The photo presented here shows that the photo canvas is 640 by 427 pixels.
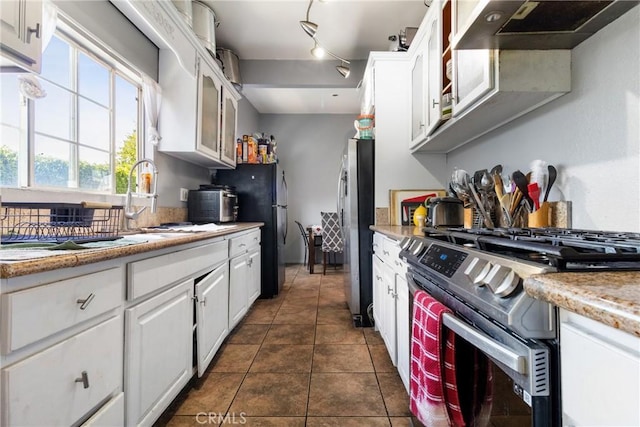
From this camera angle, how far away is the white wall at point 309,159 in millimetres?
5383

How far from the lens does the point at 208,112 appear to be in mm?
2502

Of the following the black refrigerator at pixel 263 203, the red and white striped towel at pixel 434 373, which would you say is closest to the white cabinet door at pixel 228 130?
the black refrigerator at pixel 263 203

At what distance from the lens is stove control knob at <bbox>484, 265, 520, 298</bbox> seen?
1.91 feet

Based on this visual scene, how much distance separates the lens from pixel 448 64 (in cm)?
165

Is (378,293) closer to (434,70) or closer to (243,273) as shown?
(243,273)

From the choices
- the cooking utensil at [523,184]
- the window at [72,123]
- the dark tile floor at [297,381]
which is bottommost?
the dark tile floor at [297,381]

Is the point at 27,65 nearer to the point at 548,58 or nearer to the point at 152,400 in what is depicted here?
the point at 152,400

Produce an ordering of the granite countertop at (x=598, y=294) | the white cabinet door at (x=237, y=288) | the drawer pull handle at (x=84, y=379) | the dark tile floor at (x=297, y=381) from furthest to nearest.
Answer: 1. the white cabinet door at (x=237, y=288)
2. the dark tile floor at (x=297, y=381)
3. the drawer pull handle at (x=84, y=379)
4. the granite countertop at (x=598, y=294)

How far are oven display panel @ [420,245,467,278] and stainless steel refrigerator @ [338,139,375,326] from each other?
55.2 inches

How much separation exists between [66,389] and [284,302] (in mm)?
2392

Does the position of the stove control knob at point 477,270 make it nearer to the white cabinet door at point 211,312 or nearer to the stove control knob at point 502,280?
the stove control knob at point 502,280

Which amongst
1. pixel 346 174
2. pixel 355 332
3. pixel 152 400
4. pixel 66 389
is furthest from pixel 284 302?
pixel 66 389

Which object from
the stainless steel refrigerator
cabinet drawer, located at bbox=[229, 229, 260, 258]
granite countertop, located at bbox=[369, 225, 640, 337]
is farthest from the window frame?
granite countertop, located at bbox=[369, 225, 640, 337]

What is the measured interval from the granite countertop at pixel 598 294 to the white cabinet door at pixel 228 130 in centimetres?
271
